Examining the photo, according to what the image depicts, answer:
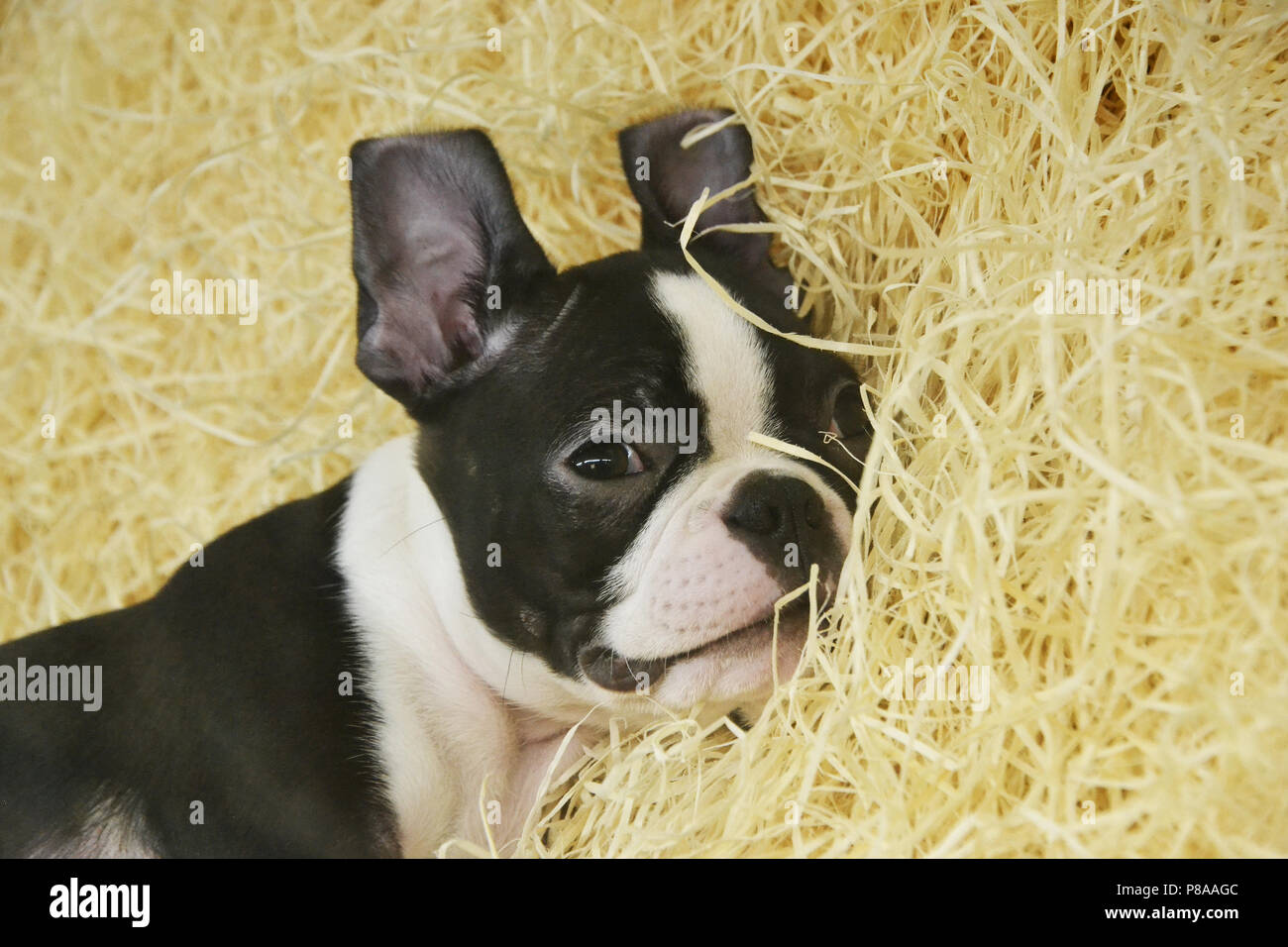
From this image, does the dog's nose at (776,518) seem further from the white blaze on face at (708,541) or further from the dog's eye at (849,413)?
the dog's eye at (849,413)

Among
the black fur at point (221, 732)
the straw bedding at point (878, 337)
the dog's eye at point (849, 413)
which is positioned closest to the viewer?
the straw bedding at point (878, 337)

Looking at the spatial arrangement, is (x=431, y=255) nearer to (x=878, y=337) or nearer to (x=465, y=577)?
(x=465, y=577)

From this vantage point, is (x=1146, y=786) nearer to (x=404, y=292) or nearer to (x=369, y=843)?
(x=369, y=843)

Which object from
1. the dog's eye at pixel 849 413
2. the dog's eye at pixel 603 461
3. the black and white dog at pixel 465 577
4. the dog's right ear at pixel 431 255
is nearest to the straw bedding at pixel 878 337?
the dog's eye at pixel 849 413

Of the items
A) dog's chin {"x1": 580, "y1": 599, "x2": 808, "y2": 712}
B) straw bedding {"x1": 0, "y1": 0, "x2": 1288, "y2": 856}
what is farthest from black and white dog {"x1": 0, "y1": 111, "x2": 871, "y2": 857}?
straw bedding {"x1": 0, "y1": 0, "x2": 1288, "y2": 856}

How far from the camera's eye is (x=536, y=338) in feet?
6.84

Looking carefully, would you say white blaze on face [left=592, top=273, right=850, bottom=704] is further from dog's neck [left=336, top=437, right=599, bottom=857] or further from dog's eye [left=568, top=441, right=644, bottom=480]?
dog's neck [left=336, top=437, right=599, bottom=857]

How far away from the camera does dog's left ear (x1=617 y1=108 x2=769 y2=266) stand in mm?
2381

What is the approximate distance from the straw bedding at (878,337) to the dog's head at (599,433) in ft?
0.43

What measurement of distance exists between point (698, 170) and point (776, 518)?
3.01 ft

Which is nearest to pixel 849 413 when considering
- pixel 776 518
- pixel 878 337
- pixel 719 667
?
pixel 878 337

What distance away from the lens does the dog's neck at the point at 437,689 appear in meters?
2.03

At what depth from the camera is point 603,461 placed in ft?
6.22
